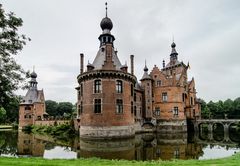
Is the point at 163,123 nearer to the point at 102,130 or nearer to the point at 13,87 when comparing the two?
the point at 102,130

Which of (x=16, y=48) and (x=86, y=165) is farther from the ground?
(x=16, y=48)

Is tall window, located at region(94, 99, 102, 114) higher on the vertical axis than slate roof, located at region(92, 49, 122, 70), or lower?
lower

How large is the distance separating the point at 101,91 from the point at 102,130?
400cm

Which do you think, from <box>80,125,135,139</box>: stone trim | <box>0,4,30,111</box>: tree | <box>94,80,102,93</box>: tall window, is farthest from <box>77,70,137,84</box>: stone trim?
<box>0,4,30,111</box>: tree

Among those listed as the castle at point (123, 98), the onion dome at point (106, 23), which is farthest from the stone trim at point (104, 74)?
the onion dome at point (106, 23)

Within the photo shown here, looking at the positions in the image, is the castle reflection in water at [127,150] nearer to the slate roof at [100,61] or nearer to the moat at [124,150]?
the moat at [124,150]

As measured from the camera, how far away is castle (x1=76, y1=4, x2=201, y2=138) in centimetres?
2427

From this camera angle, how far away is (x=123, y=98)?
2548cm

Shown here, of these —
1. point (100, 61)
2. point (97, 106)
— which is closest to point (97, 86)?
point (97, 106)

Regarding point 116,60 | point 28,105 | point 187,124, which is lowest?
point 187,124

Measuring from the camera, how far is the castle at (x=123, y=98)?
24.3 metres

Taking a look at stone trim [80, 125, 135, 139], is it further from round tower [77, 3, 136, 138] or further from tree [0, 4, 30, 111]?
tree [0, 4, 30, 111]

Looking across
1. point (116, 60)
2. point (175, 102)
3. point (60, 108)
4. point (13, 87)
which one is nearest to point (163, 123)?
point (175, 102)

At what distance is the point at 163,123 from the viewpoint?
3394cm
